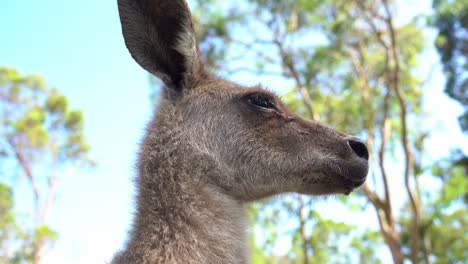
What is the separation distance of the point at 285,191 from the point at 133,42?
1.37 meters

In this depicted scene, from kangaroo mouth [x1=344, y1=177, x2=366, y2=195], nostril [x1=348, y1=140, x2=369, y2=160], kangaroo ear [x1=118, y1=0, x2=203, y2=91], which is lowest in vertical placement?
kangaroo mouth [x1=344, y1=177, x2=366, y2=195]

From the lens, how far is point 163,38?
3.17m

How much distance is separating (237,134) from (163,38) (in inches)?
31.0

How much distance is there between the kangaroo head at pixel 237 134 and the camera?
121 inches

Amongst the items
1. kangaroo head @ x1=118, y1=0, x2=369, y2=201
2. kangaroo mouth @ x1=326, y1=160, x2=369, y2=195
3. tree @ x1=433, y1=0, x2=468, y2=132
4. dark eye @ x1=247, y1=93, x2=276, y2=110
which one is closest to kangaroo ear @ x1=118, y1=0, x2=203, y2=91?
kangaroo head @ x1=118, y1=0, x2=369, y2=201

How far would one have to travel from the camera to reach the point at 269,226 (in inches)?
738

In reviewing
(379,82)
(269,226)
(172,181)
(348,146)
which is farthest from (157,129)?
(269,226)

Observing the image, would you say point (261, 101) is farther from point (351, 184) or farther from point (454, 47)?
point (454, 47)

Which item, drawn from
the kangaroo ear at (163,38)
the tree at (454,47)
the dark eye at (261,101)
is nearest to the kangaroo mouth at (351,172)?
the dark eye at (261,101)

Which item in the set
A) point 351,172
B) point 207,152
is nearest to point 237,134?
point 207,152

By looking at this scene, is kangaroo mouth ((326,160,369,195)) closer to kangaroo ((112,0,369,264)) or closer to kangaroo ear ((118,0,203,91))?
kangaroo ((112,0,369,264))

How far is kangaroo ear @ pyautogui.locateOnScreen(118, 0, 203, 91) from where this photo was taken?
3.00 metres

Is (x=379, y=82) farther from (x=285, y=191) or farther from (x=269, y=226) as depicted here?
(x=285, y=191)

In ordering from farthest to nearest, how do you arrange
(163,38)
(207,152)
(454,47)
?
1. (454,47)
2. (163,38)
3. (207,152)
